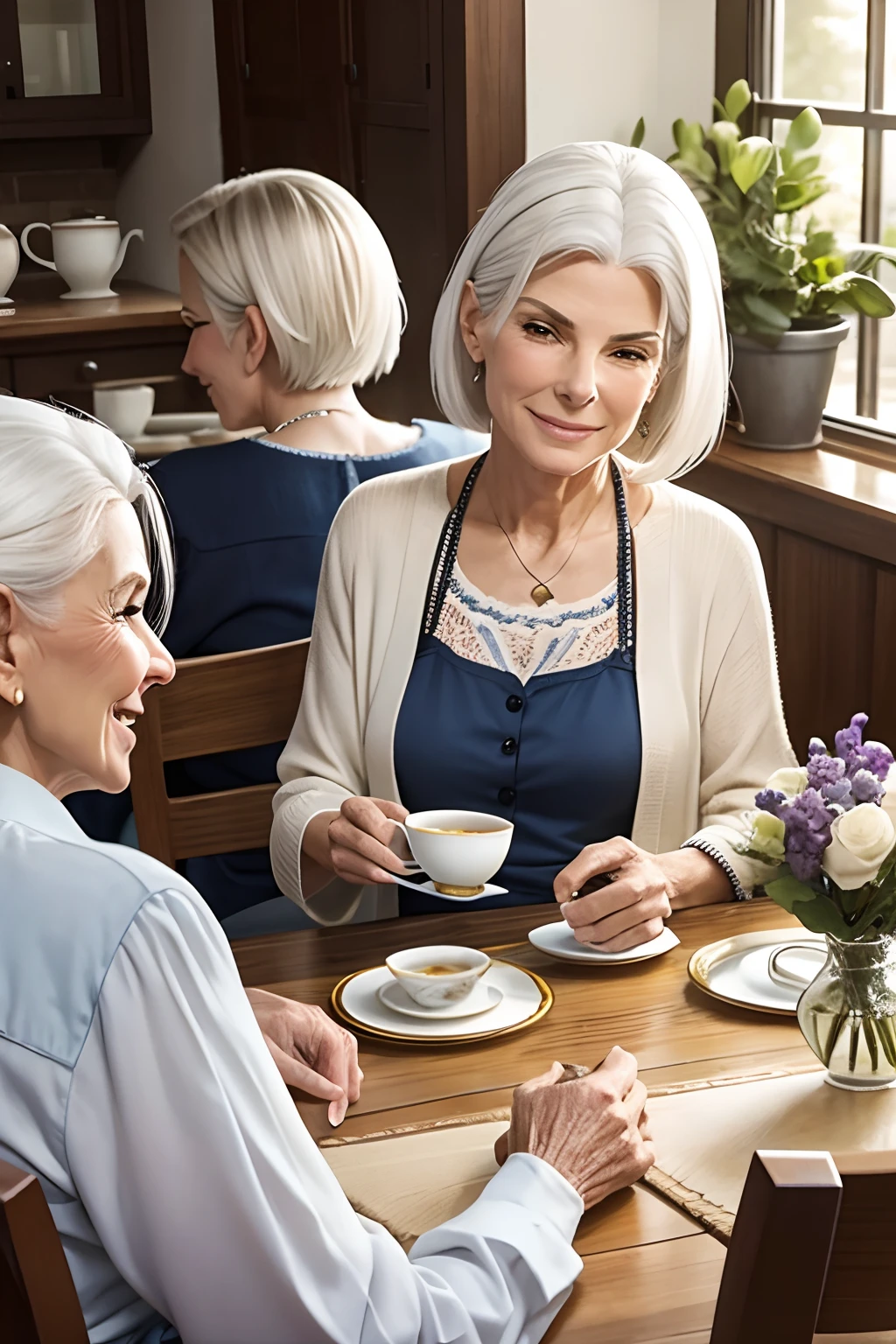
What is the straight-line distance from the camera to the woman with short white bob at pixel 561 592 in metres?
1.73

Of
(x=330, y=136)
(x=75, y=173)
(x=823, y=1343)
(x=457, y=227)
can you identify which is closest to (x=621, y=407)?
(x=823, y=1343)

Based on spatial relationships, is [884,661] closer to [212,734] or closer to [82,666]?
[212,734]

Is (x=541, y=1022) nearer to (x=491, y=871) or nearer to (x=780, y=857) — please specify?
(x=491, y=871)

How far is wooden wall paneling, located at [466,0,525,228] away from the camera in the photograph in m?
2.84

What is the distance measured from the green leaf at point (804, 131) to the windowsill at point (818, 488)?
468mm

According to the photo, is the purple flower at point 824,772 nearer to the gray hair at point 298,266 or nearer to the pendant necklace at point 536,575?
the pendant necklace at point 536,575

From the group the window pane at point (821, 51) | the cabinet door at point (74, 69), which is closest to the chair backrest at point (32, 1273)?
the window pane at point (821, 51)

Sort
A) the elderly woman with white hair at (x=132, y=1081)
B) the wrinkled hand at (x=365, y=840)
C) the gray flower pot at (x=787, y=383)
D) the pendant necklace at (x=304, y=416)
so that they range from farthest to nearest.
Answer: the gray flower pot at (x=787, y=383) < the pendant necklace at (x=304, y=416) < the wrinkled hand at (x=365, y=840) < the elderly woman with white hair at (x=132, y=1081)

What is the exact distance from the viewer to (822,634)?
7.95 feet

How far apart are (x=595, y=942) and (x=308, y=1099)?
1.09 feet

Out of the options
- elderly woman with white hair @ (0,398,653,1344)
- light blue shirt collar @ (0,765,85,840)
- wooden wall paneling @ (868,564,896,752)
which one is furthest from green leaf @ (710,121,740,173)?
light blue shirt collar @ (0,765,85,840)

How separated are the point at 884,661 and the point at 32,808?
5.29ft

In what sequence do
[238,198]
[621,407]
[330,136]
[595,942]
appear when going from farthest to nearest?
[330,136], [238,198], [621,407], [595,942]

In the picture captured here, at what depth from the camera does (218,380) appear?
2.49 m
